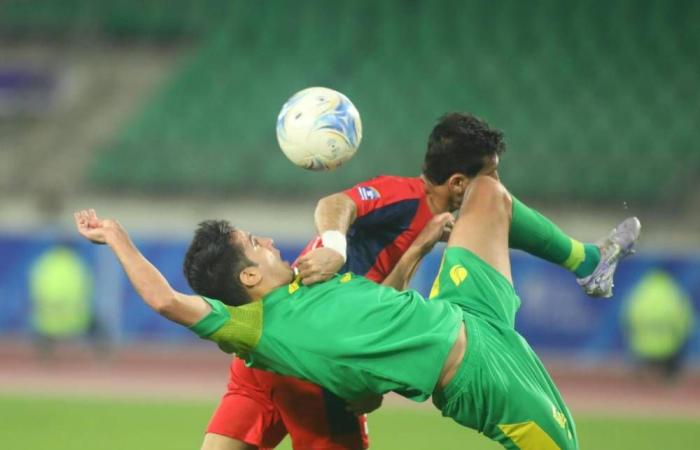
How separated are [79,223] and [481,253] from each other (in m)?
1.78

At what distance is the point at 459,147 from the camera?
5758 mm

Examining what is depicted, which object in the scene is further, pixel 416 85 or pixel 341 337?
pixel 416 85

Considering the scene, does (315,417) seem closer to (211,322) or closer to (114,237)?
(211,322)

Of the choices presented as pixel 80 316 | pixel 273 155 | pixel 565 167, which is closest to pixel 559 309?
pixel 565 167

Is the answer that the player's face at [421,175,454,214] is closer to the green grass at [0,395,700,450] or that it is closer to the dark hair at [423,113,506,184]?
the dark hair at [423,113,506,184]

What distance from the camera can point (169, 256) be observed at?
15.8 m

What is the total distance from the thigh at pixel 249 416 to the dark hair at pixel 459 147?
4.45ft

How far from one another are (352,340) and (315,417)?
83 centimetres

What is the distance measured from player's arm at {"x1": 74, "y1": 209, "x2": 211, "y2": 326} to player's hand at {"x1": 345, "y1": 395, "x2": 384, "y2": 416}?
0.88m

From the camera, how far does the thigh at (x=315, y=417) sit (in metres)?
5.72

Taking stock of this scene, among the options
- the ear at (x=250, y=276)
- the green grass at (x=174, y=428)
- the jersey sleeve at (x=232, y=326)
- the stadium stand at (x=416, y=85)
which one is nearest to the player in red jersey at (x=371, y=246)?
the ear at (x=250, y=276)

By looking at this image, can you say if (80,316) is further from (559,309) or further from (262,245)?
(262,245)

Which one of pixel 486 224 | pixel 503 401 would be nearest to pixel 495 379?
pixel 503 401

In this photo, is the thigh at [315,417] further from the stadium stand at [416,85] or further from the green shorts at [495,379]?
the stadium stand at [416,85]
